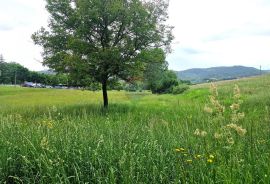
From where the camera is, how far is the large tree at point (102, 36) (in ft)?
81.9

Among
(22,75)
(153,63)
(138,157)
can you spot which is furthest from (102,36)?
(22,75)

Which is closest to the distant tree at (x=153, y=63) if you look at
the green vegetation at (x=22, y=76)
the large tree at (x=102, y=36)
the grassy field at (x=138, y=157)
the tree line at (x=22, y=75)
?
the large tree at (x=102, y=36)

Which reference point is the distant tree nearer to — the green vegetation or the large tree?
the large tree

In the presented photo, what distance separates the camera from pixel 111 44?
1080 inches

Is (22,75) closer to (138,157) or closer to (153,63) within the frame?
(153,63)

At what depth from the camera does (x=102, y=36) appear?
88.0 feet

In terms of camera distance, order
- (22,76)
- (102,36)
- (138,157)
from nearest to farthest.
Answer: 1. (138,157)
2. (102,36)
3. (22,76)

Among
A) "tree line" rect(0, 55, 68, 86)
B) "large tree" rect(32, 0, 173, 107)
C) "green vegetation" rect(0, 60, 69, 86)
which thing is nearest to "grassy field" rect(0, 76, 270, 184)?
"large tree" rect(32, 0, 173, 107)

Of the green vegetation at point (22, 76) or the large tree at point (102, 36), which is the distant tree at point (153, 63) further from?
the green vegetation at point (22, 76)

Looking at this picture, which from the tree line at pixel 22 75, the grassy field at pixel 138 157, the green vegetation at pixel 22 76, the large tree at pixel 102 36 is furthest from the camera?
the tree line at pixel 22 75

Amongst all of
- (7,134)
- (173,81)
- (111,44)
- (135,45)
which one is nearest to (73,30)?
(111,44)

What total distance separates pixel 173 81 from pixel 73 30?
81.3 meters

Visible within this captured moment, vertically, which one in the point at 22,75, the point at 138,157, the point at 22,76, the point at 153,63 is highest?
the point at 22,75

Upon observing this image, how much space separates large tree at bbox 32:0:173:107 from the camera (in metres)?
25.0
